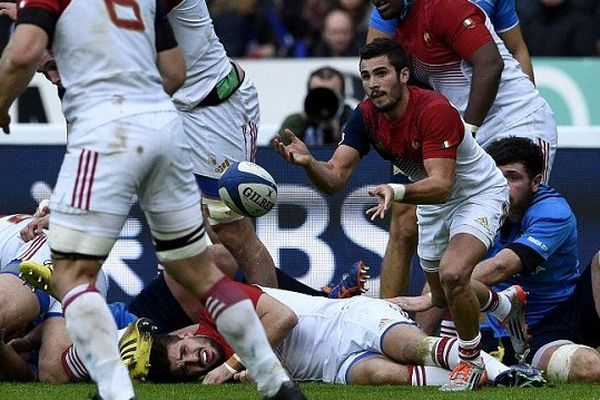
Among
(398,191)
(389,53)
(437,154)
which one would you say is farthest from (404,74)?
(398,191)

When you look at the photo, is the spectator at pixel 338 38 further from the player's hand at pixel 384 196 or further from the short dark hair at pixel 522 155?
the player's hand at pixel 384 196

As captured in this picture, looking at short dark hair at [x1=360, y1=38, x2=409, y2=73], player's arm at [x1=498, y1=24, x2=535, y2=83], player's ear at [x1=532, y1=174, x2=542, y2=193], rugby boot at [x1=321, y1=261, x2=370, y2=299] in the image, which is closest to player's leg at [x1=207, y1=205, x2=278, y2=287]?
rugby boot at [x1=321, y1=261, x2=370, y2=299]

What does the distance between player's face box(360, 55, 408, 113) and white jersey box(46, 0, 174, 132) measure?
82.5 inches

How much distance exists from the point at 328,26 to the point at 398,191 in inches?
335

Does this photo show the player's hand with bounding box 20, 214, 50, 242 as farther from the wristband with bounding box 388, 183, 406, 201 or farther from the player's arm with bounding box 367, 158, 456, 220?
the wristband with bounding box 388, 183, 406, 201

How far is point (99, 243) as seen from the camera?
574 centimetres

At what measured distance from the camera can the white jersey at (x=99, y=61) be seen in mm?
5773

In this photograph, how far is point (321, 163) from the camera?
25.6ft

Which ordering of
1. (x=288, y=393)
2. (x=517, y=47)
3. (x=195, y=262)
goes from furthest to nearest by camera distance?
(x=517, y=47)
(x=195, y=262)
(x=288, y=393)

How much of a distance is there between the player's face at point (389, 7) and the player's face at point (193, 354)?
89.3 inches

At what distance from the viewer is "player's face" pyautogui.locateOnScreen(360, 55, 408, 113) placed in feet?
25.3

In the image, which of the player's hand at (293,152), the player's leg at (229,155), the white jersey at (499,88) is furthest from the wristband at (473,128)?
the player's hand at (293,152)

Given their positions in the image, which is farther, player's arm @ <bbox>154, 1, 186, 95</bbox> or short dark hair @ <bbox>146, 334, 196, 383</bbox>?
short dark hair @ <bbox>146, 334, 196, 383</bbox>

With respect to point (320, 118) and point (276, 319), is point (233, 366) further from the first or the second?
point (320, 118)
